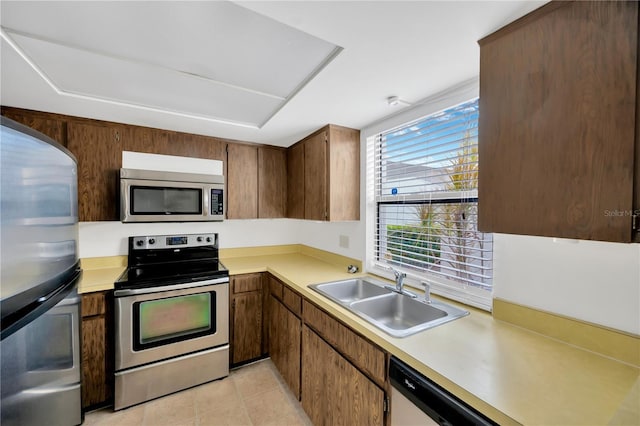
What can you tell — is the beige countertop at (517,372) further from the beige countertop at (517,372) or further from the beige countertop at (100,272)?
the beige countertop at (100,272)

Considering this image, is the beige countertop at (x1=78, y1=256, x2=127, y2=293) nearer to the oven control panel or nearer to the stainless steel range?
the stainless steel range

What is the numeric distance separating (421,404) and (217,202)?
7.03 ft

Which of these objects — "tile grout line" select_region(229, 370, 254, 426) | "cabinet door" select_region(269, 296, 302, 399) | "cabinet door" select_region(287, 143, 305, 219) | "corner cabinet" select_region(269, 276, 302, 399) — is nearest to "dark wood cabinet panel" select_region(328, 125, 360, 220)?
"cabinet door" select_region(287, 143, 305, 219)

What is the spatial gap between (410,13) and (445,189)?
103cm

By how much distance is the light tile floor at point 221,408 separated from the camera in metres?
1.79

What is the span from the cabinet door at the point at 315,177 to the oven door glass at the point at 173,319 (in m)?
1.13

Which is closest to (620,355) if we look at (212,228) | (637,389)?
(637,389)

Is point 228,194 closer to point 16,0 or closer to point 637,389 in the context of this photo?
point 16,0

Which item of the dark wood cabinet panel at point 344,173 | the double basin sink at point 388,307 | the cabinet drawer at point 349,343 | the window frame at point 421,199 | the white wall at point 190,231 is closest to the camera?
the cabinet drawer at point 349,343

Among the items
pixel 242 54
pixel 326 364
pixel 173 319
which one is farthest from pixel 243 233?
pixel 242 54

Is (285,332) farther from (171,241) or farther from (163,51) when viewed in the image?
(163,51)

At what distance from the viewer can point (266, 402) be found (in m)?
1.97

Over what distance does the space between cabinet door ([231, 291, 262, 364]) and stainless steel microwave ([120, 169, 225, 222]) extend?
800 mm

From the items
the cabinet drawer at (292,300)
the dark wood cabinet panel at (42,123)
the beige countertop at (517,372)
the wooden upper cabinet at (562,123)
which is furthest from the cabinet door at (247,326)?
the wooden upper cabinet at (562,123)
